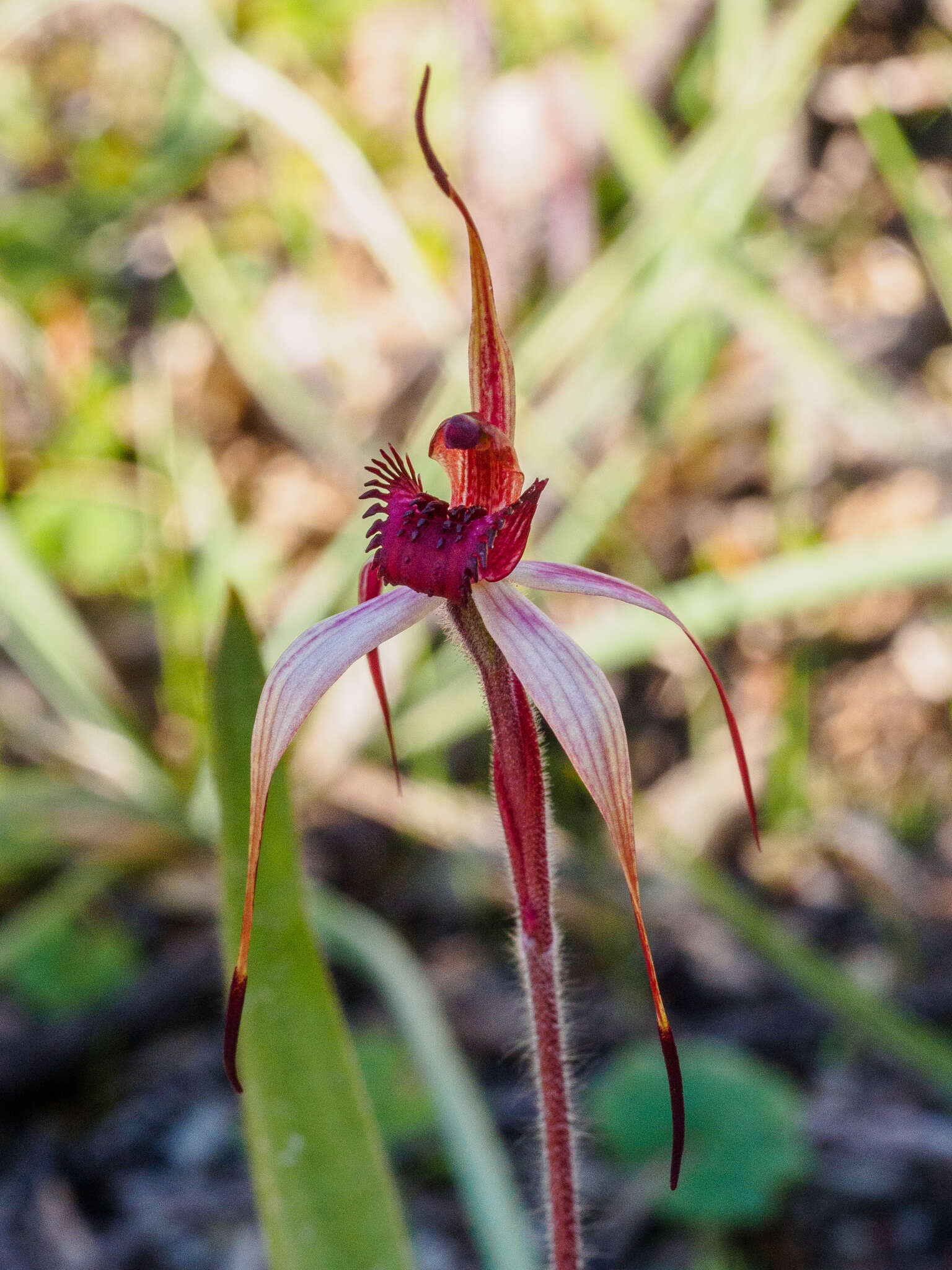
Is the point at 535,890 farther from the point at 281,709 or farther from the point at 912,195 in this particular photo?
the point at 912,195

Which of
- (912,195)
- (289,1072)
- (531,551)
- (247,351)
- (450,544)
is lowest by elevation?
(289,1072)

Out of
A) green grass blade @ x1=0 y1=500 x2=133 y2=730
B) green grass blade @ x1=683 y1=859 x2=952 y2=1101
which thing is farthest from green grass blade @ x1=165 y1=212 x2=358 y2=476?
green grass blade @ x1=683 y1=859 x2=952 y2=1101

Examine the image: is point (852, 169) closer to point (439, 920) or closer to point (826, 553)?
point (826, 553)

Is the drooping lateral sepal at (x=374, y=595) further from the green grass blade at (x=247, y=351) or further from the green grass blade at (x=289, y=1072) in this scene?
the green grass blade at (x=247, y=351)

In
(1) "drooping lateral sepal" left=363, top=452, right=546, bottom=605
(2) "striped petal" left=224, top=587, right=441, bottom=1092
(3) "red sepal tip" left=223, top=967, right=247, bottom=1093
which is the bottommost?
(3) "red sepal tip" left=223, top=967, right=247, bottom=1093

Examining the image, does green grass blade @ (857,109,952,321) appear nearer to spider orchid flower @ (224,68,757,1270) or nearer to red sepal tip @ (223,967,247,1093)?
spider orchid flower @ (224,68,757,1270)

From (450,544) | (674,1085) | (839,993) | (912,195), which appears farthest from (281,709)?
(912,195)

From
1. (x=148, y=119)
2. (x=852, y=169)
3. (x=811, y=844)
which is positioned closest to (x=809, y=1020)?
(x=811, y=844)
